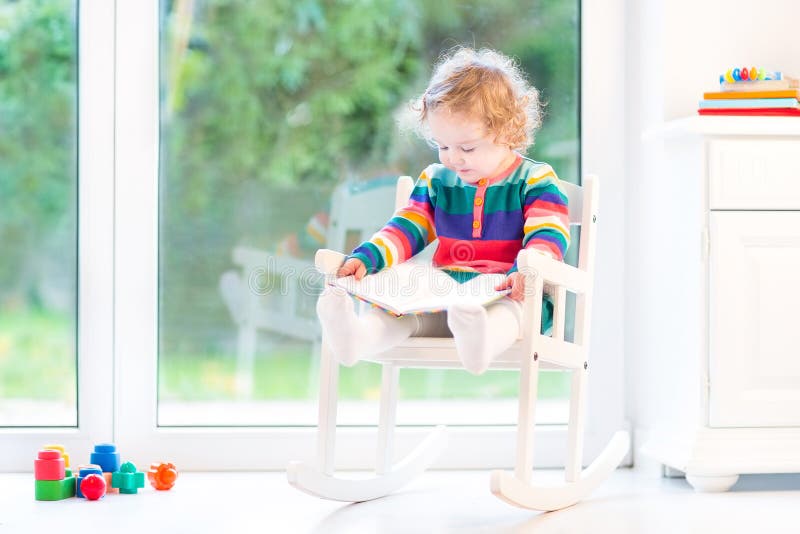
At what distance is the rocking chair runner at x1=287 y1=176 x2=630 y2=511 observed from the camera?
1465mm

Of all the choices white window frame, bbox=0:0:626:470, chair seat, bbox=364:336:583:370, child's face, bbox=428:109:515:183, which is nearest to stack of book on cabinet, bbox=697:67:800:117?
child's face, bbox=428:109:515:183

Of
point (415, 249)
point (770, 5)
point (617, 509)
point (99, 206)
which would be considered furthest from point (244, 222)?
point (770, 5)

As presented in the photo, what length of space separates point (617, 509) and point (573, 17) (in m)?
1.12

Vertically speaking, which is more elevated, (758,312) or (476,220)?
(476,220)

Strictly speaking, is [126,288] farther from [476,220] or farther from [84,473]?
[476,220]

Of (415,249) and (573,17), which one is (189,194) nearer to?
(415,249)

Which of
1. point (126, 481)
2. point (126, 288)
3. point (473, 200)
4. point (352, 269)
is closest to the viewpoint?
point (352, 269)

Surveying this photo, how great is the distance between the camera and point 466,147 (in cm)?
162

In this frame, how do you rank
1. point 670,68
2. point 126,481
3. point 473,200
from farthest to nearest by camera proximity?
point 670,68, point 126,481, point 473,200

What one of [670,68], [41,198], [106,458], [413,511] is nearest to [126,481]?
[106,458]

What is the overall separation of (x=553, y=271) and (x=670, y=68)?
26.7 inches

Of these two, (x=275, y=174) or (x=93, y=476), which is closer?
(x=93, y=476)

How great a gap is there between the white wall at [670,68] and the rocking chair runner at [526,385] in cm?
29

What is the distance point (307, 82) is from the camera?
2113mm
